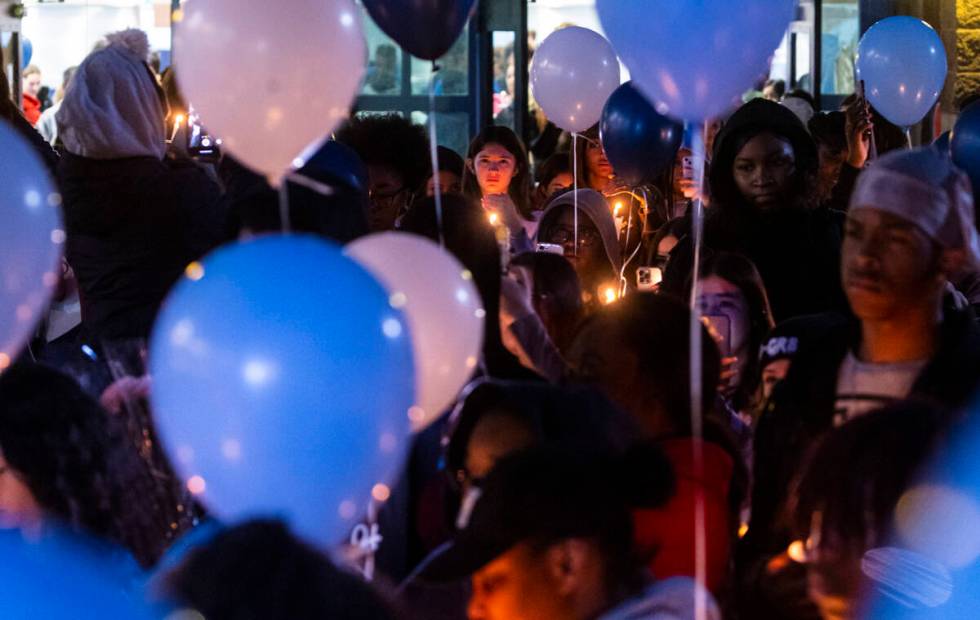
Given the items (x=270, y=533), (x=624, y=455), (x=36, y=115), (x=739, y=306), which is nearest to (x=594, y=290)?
(x=739, y=306)

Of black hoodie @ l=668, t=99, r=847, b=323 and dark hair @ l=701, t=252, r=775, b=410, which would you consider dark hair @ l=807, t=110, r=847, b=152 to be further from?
dark hair @ l=701, t=252, r=775, b=410

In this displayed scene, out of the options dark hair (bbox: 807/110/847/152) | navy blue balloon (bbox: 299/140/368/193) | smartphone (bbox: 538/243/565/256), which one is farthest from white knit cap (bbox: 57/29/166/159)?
dark hair (bbox: 807/110/847/152)

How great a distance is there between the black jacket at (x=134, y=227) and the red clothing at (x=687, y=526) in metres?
1.75

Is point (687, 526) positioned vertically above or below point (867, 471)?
below

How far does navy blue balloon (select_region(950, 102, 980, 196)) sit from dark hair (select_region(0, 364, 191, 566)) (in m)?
3.04

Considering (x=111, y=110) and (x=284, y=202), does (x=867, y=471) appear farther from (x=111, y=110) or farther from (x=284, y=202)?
(x=111, y=110)

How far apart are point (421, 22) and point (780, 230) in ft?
3.73

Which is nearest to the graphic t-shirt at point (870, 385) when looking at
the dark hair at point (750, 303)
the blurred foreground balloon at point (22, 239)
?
the dark hair at point (750, 303)

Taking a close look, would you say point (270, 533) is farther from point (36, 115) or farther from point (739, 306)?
point (36, 115)

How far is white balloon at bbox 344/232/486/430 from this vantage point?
2.81 m

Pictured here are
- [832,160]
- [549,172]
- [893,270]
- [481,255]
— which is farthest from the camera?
[549,172]

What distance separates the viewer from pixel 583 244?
4.86 meters

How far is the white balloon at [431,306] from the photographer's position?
9.23 feet

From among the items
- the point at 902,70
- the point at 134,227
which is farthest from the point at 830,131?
the point at 134,227
